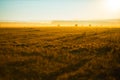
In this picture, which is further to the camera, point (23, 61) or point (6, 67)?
point (23, 61)

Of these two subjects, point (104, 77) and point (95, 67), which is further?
point (95, 67)

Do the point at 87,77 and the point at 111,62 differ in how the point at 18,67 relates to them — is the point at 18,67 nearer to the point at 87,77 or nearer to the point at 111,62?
the point at 87,77

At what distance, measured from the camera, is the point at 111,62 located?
16078 mm

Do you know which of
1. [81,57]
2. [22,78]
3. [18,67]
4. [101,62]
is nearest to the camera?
[22,78]

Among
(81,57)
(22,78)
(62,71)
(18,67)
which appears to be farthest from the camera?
(81,57)

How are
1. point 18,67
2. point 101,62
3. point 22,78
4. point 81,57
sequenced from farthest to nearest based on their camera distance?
point 81,57
point 101,62
point 18,67
point 22,78

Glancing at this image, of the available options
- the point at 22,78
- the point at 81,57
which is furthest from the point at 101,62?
the point at 22,78

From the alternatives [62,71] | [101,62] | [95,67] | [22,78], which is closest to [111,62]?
[101,62]

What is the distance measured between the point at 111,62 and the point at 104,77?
3379 millimetres

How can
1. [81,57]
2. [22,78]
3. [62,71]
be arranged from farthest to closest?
[81,57], [62,71], [22,78]

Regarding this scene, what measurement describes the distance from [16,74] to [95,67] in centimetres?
532

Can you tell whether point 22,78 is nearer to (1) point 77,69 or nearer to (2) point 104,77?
(1) point 77,69

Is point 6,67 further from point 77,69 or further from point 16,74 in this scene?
point 77,69

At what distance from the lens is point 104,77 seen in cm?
1295
